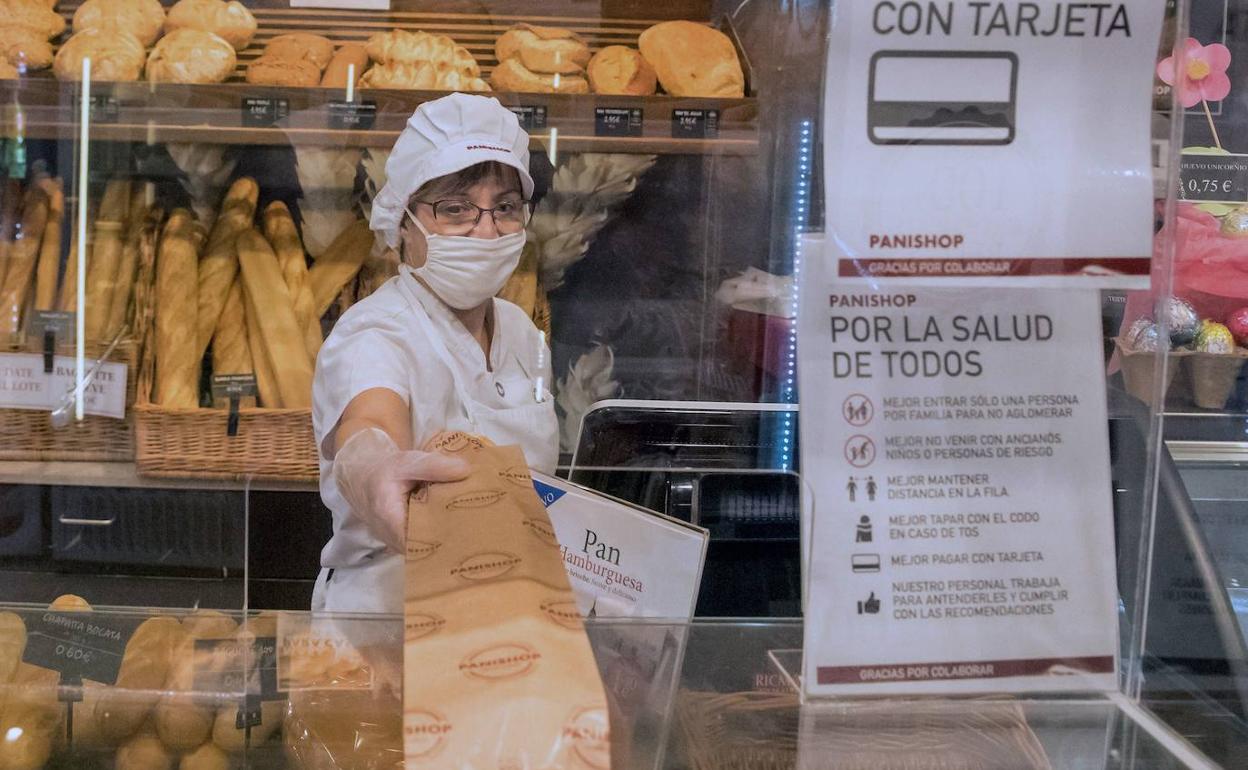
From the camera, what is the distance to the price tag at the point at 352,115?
1.29 meters

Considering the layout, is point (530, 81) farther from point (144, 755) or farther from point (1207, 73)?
point (1207, 73)

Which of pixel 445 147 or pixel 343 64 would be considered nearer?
pixel 445 147

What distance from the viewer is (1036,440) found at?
642 mm

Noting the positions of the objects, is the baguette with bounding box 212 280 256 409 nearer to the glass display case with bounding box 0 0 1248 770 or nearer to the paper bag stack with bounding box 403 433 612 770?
the glass display case with bounding box 0 0 1248 770

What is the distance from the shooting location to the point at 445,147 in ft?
3.30

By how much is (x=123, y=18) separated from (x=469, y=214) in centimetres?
91

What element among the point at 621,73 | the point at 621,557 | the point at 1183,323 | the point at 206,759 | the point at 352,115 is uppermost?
the point at 621,73

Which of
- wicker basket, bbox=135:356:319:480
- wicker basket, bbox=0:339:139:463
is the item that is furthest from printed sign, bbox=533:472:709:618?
wicker basket, bbox=0:339:139:463

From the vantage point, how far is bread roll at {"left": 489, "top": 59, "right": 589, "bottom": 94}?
1413 millimetres

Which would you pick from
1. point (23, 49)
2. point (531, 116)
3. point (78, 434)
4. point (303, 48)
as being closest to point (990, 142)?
point (531, 116)

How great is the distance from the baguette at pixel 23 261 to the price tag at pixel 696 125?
35.2 inches

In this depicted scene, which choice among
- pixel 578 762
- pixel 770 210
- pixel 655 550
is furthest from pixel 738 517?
pixel 578 762

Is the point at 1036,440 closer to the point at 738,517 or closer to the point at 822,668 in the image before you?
the point at 822,668

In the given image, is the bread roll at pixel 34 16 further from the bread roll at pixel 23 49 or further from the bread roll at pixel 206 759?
the bread roll at pixel 206 759
